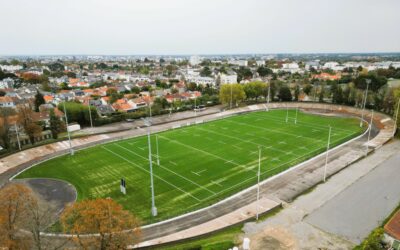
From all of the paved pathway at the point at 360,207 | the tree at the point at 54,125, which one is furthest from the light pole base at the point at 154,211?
the tree at the point at 54,125

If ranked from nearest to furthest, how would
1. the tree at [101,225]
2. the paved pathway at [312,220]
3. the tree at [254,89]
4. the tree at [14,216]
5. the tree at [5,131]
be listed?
the tree at [14,216]
the tree at [101,225]
the paved pathway at [312,220]
the tree at [5,131]
the tree at [254,89]

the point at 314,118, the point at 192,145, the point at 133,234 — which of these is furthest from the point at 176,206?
the point at 314,118

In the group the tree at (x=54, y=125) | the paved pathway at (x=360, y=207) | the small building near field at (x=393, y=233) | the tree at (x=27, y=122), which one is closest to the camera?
the small building near field at (x=393, y=233)

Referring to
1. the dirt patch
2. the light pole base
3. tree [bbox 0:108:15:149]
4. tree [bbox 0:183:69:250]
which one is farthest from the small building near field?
tree [bbox 0:108:15:149]

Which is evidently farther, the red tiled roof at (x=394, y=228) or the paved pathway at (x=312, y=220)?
the paved pathway at (x=312, y=220)

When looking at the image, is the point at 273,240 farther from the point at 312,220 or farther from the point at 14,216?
the point at 14,216

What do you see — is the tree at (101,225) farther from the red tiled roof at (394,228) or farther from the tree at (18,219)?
the red tiled roof at (394,228)

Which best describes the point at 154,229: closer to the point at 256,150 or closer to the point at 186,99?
the point at 256,150

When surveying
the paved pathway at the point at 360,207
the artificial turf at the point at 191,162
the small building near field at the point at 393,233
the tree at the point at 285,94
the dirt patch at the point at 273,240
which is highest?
the tree at the point at 285,94
